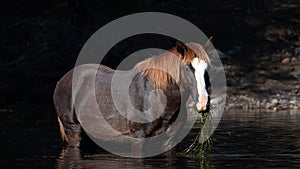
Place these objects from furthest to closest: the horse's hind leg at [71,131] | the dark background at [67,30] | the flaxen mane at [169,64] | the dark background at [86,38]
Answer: the dark background at [67,30], the dark background at [86,38], the horse's hind leg at [71,131], the flaxen mane at [169,64]

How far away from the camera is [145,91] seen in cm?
912

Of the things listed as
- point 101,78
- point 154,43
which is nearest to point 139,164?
point 101,78

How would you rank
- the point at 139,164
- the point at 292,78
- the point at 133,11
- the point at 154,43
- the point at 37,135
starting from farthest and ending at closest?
the point at 133,11, the point at 154,43, the point at 292,78, the point at 37,135, the point at 139,164

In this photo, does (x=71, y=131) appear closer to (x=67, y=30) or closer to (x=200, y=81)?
(x=200, y=81)

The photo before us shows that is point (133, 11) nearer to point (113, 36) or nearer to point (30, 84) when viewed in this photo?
point (113, 36)

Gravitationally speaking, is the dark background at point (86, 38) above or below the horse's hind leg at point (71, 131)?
above

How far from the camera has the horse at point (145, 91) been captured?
8.62m

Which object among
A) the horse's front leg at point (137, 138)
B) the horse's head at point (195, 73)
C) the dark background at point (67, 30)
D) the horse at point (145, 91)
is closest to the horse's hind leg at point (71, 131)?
the horse at point (145, 91)

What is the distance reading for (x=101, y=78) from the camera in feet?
33.0

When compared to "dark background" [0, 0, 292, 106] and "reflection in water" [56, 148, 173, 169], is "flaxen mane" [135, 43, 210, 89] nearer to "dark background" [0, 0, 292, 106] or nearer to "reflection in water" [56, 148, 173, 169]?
"reflection in water" [56, 148, 173, 169]

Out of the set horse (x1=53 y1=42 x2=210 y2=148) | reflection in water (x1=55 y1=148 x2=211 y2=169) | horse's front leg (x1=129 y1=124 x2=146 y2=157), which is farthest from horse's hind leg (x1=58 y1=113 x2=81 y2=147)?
horse's front leg (x1=129 y1=124 x2=146 y2=157)

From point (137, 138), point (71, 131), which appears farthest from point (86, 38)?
point (137, 138)

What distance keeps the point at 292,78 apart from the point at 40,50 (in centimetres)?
709

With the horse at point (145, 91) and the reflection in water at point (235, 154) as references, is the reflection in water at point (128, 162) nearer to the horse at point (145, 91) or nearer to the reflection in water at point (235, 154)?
the reflection in water at point (235, 154)
